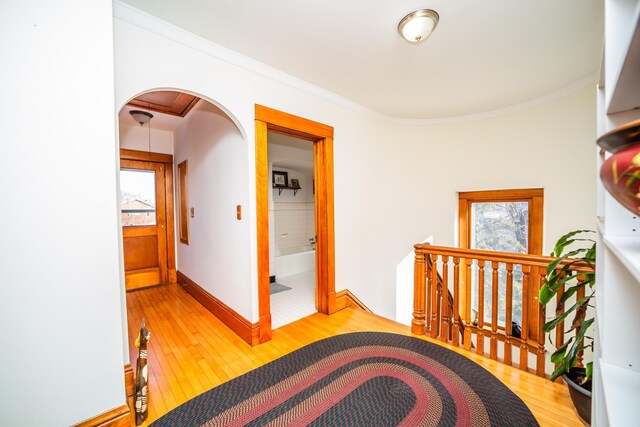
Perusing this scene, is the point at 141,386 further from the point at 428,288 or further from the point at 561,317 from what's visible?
the point at 561,317

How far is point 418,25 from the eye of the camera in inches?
66.6

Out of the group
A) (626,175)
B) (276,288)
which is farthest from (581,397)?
(276,288)

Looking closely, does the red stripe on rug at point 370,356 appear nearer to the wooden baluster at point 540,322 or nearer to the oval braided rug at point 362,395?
the oval braided rug at point 362,395

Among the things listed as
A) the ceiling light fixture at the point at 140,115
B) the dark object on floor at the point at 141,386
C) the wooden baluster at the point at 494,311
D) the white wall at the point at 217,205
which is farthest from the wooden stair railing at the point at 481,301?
the ceiling light fixture at the point at 140,115

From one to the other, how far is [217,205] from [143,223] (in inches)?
79.2

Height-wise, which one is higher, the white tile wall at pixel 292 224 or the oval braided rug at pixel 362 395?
the white tile wall at pixel 292 224

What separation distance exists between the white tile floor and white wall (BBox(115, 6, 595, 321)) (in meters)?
0.54

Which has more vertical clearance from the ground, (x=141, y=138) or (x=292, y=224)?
(x=141, y=138)

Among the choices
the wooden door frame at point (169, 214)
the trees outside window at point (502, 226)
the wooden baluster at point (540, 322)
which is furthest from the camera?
the wooden door frame at point (169, 214)

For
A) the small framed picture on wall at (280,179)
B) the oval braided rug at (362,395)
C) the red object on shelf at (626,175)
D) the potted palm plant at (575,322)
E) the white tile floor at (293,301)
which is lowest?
the white tile floor at (293,301)

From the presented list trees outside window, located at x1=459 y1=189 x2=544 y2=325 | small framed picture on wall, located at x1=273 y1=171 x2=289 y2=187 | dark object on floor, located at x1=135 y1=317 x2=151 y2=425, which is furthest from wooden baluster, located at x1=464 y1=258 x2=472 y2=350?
small framed picture on wall, located at x1=273 y1=171 x2=289 y2=187

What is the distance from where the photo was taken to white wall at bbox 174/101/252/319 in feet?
7.56

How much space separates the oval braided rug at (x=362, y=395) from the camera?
1419 mm

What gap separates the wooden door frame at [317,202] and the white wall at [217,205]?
0.38 ft
